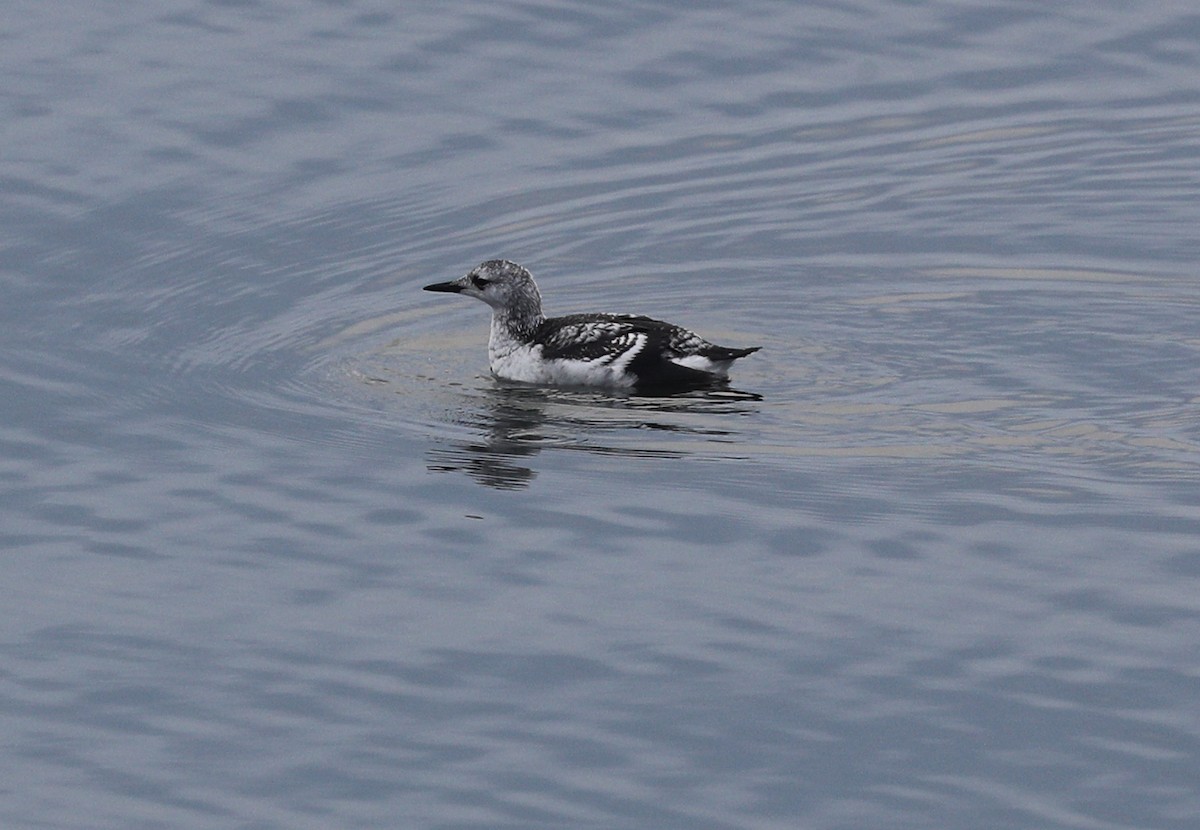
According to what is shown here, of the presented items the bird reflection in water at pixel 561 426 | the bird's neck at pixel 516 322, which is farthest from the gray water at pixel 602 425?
the bird's neck at pixel 516 322

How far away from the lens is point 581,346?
16234mm

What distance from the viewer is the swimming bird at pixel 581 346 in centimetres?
1588

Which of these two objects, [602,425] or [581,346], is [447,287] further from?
[602,425]

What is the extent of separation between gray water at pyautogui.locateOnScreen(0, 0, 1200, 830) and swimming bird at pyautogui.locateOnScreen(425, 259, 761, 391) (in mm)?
259

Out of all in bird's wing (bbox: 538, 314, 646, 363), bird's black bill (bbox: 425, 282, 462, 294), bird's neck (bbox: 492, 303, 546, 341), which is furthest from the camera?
bird's black bill (bbox: 425, 282, 462, 294)

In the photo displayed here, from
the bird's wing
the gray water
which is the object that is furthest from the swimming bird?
the gray water

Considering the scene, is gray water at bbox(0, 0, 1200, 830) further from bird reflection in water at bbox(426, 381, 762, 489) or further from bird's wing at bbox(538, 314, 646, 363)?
bird's wing at bbox(538, 314, 646, 363)

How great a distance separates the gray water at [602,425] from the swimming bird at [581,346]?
0.26 metres

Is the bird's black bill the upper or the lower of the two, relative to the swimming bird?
upper

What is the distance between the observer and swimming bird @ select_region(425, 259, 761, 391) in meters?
15.9

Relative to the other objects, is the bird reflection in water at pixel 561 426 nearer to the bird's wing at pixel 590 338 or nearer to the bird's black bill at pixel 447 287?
the bird's wing at pixel 590 338

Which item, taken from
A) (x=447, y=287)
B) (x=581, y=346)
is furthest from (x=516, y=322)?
(x=581, y=346)

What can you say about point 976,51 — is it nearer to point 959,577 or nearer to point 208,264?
point 208,264

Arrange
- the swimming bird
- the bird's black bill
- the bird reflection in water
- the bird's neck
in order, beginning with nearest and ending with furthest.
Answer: the bird reflection in water → the swimming bird → the bird's neck → the bird's black bill
